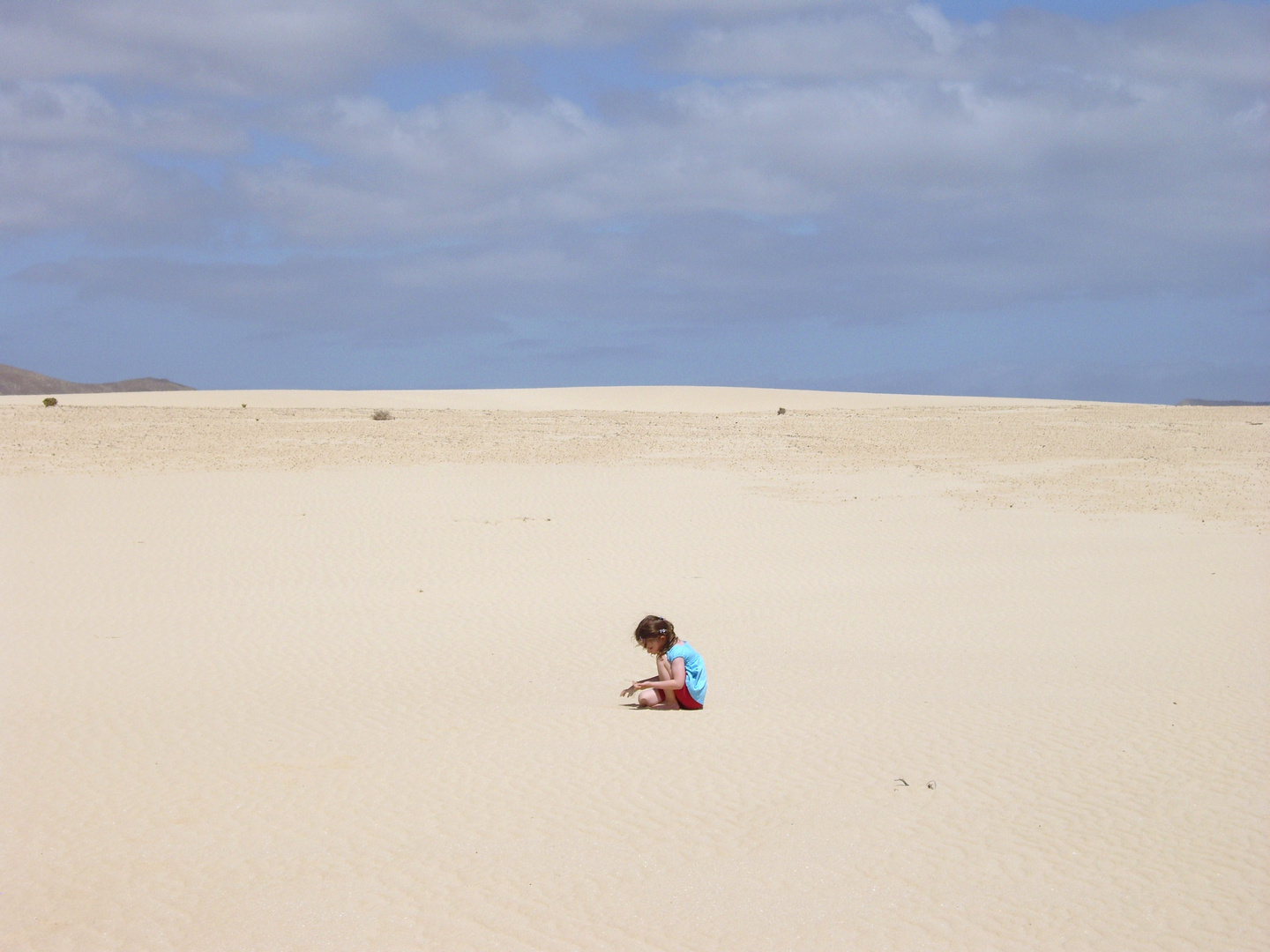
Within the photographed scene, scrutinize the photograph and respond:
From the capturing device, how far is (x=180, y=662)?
10469 mm

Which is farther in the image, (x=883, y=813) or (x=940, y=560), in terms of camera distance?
(x=940, y=560)

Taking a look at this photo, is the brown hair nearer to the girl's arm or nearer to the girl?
the girl

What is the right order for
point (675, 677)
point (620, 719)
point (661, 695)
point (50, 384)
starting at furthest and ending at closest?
point (50, 384), point (661, 695), point (675, 677), point (620, 719)

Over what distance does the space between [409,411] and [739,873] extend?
36749 millimetres

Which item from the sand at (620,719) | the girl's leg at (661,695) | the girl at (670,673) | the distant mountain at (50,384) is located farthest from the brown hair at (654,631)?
the distant mountain at (50,384)

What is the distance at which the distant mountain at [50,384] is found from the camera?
138 metres

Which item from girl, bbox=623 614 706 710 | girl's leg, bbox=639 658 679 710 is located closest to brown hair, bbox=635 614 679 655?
girl, bbox=623 614 706 710

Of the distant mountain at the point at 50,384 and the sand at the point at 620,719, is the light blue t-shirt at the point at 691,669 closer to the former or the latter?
the sand at the point at 620,719

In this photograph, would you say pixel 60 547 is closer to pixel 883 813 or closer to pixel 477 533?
pixel 477 533

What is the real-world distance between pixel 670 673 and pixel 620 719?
20.2 inches

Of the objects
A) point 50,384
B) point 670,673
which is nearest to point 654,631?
point 670,673

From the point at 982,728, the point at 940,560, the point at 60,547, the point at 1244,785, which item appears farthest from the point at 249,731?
the point at 940,560

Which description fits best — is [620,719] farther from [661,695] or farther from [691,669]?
[691,669]

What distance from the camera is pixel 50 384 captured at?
149625mm
